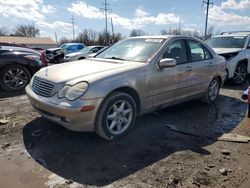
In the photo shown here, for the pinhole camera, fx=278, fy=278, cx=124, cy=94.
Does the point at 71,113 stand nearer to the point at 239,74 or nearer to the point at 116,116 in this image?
the point at 116,116

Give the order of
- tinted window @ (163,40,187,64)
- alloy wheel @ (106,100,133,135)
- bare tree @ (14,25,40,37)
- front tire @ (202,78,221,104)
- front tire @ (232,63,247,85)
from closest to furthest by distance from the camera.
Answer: alloy wheel @ (106,100,133,135), tinted window @ (163,40,187,64), front tire @ (202,78,221,104), front tire @ (232,63,247,85), bare tree @ (14,25,40,37)

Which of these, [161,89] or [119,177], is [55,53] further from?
[119,177]

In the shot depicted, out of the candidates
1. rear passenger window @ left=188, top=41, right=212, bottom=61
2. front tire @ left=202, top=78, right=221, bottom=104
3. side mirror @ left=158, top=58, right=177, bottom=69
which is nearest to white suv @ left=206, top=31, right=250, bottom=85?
front tire @ left=202, top=78, right=221, bottom=104

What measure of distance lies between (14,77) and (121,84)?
4.70 meters

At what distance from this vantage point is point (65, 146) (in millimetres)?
3984

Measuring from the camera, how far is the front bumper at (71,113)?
3.70 metres

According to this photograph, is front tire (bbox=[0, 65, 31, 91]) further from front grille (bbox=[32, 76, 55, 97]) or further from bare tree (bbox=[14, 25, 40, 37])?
bare tree (bbox=[14, 25, 40, 37])

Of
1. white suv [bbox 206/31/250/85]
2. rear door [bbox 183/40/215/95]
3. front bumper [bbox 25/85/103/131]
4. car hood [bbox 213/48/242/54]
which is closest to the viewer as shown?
front bumper [bbox 25/85/103/131]

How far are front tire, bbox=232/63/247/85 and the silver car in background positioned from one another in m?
3.44

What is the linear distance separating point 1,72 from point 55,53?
1372 centimetres

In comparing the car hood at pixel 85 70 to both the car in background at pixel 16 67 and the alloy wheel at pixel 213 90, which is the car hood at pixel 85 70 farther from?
the car in background at pixel 16 67

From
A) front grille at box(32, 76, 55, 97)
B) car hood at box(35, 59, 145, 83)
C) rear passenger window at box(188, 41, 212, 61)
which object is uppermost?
rear passenger window at box(188, 41, 212, 61)

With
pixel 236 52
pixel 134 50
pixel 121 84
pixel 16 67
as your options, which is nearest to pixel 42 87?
pixel 121 84

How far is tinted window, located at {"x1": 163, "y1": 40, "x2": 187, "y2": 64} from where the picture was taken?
503 cm
